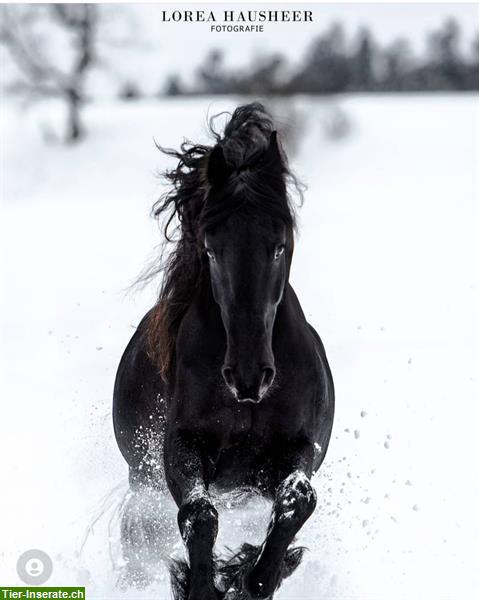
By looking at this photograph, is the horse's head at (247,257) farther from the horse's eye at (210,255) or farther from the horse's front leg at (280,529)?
the horse's front leg at (280,529)

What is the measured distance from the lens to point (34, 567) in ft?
17.0

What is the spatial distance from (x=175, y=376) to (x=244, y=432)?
442 mm

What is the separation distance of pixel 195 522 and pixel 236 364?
57 centimetres

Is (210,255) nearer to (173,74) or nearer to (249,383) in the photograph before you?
(249,383)

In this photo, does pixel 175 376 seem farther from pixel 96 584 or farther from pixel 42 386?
pixel 42 386

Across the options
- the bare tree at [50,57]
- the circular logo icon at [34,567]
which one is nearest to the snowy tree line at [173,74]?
the bare tree at [50,57]

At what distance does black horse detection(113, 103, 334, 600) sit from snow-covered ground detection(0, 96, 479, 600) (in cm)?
48

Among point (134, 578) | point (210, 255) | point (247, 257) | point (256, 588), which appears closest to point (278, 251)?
point (247, 257)

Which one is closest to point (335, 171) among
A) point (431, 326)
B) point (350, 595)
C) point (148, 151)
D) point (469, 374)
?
point (148, 151)

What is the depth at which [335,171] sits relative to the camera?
22.5 m

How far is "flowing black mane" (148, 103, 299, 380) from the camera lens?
373cm

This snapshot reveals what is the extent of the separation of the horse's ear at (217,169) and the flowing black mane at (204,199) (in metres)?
0.02

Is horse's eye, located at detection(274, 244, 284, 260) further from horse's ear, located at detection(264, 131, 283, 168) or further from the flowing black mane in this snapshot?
horse's ear, located at detection(264, 131, 283, 168)

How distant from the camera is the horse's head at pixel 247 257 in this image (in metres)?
3.52
